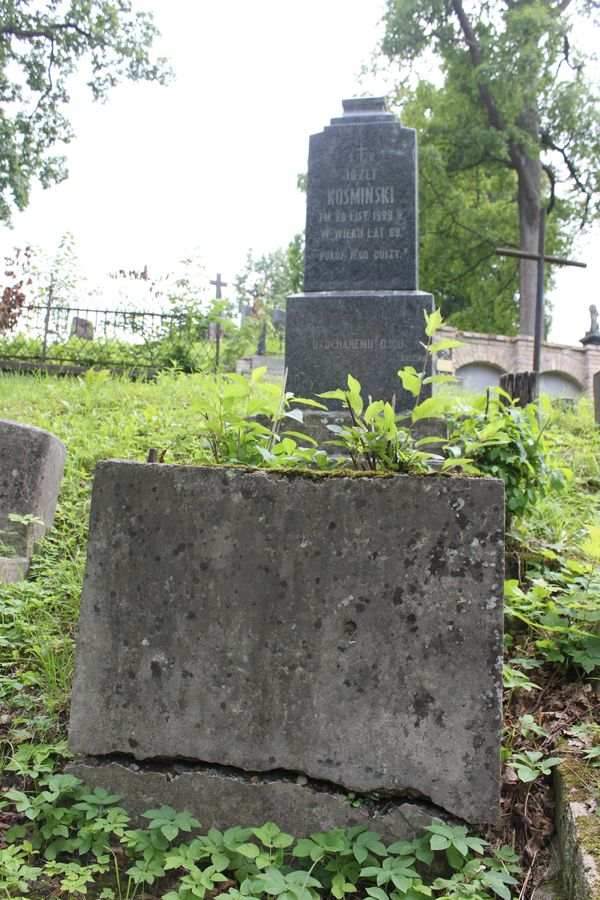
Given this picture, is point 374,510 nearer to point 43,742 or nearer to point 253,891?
point 253,891

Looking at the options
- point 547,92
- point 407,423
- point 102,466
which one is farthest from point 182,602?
point 547,92

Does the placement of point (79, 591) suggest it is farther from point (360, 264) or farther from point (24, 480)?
point (360, 264)

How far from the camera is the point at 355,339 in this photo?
15.8 feet

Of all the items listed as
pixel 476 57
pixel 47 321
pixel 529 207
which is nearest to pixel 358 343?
pixel 47 321

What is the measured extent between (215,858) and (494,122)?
21236 millimetres

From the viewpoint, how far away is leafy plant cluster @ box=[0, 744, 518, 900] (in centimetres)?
170

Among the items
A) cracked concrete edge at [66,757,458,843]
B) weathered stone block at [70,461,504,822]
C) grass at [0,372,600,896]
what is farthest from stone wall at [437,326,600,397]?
cracked concrete edge at [66,757,458,843]

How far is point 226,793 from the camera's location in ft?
6.39

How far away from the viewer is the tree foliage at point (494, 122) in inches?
709

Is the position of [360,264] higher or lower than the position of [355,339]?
higher

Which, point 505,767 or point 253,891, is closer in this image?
point 253,891

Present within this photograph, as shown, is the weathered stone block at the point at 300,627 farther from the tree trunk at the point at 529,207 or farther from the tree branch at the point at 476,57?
the tree branch at the point at 476,57

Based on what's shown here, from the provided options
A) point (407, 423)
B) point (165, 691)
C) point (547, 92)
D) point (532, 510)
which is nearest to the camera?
point (165, 691)

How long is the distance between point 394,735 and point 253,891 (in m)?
0.49
